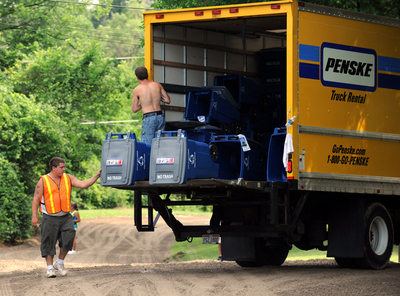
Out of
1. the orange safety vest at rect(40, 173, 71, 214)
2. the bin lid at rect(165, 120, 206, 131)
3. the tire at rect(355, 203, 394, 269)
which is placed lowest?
the tire at rect(355, 203, 394, 269)

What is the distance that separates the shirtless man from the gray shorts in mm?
1751

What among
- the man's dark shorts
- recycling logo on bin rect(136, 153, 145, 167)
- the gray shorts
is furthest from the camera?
the man's dark shorts

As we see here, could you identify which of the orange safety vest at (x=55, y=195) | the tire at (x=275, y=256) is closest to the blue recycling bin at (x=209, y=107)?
the orange safety vest at (x=55, y=195)

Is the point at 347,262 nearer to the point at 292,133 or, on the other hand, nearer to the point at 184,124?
the point at 292,133

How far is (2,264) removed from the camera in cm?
1452

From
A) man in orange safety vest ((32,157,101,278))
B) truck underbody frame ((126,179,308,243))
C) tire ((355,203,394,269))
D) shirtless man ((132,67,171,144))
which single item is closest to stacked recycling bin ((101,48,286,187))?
truck underbody frame ((126,179,308,243))

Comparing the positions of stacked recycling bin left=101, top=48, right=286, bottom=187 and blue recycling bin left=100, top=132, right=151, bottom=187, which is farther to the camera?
blue recycling bin left=100, top=132, right=151, bottom=187

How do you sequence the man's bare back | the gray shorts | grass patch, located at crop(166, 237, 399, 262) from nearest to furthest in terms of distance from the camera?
1. the gray shorts
2. the man's bare back
3. grass patch, located at crop(166, 237, 399, 262)

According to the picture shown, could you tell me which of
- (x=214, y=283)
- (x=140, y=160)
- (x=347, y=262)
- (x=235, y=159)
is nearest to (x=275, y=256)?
(x=347, y=262)

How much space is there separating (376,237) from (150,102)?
446cm

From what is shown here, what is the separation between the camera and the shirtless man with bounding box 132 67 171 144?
1027 cm

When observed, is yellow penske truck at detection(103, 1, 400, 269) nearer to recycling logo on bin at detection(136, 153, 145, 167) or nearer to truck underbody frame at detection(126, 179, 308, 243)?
truck underbody frame at detection(126, 179, 308, 243)

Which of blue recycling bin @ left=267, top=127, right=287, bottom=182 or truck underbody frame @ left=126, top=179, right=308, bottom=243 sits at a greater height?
blue recycling bin @ left=267, top=127, right=287, bottom=182

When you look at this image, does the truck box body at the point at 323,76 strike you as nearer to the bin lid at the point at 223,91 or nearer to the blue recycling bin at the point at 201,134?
the bin lid at the point at 223,91
